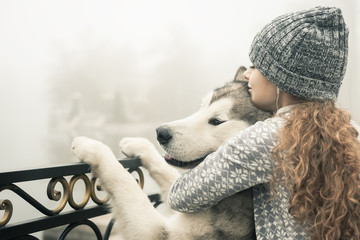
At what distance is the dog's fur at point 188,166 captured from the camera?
34.2 inches

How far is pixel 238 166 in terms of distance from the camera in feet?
2.34

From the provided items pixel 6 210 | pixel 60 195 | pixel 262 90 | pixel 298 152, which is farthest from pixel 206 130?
pixel 6 210

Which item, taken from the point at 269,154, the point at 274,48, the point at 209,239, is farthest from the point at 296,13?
the point at 209,239

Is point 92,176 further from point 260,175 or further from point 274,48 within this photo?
point 274,48

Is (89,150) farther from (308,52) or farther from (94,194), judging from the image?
(308,52)

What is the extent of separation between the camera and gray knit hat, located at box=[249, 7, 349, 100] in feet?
2.39

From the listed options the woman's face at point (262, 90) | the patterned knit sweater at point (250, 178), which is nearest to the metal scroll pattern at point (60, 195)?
the patterned knit sweater at point (250, 178)

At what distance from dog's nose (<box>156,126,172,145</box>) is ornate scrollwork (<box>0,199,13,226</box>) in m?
0.40

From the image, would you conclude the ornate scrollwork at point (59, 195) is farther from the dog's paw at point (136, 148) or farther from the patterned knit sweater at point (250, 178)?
the patterned knit sweater at point (250, 178)

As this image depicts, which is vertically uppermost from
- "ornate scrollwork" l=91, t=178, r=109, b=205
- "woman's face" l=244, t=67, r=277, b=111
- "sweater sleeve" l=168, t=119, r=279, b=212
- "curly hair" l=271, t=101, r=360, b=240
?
"ornate scrollwork" l=91, t=178, r=109, b=205

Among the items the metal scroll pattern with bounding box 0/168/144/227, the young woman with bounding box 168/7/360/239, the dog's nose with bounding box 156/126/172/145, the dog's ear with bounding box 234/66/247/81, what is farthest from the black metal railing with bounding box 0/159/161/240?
the dog's ear with bounding box 234/66/247/81

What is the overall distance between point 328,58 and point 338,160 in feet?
0.72

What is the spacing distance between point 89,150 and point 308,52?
0.62 m

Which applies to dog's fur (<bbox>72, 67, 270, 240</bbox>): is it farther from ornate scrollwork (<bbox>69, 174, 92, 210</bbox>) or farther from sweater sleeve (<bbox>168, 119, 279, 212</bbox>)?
sweater sleeve (<bbox>168, 119, 279, 212</bbox>)
